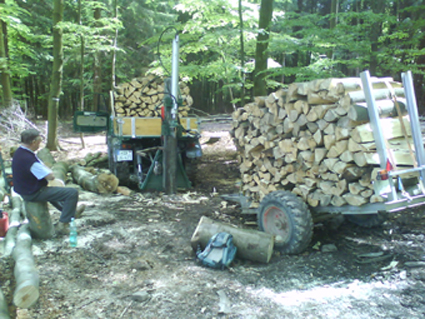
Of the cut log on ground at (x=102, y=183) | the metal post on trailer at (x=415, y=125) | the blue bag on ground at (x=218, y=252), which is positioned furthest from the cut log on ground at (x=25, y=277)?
the metal post on trailer at (x=415, y=125)

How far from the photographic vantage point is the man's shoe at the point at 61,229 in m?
4.61

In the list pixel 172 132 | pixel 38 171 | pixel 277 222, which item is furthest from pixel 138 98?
pixel 277 222

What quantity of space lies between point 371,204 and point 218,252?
1.89m

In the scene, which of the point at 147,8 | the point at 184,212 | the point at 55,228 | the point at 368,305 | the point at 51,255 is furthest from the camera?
the point at 147,8

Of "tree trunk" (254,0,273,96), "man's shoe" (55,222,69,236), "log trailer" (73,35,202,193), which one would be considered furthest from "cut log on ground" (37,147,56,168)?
"tree trunk" (254,0,273,96)

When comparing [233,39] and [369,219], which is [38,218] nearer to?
[369,219]

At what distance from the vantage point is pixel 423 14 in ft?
28.8

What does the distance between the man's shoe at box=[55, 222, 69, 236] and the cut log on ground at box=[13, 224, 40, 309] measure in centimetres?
62

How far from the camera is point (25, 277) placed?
306 cm

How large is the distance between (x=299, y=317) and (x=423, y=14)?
29.8 feet

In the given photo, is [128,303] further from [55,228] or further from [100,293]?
[55,228]

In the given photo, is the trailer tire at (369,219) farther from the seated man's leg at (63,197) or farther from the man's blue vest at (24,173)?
the man's blue vest at (24,173)

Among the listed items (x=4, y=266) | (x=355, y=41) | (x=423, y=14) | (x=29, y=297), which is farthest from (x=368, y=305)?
(x=423, y=14)

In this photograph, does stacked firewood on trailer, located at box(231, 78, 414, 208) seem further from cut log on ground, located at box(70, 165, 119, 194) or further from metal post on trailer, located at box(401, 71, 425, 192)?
cut log on ground, located at box(70, 165, 119, 194)
